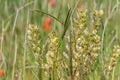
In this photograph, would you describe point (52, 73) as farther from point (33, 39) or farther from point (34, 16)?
point (34, 16)

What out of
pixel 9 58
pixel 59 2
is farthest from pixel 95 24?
pixel 59 2

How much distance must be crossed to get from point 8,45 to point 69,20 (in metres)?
1.46

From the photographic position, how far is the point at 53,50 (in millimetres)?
1615

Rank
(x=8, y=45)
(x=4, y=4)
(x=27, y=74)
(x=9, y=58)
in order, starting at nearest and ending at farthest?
(x=27, y=74), (x=9, y=58), (x=8, y=45), (x=4, y=4)

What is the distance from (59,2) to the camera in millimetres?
3664

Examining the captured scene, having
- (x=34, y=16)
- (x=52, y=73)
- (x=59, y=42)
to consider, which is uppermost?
(x=34, y=16)

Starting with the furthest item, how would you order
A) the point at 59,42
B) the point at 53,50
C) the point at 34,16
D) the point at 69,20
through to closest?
the point at 34,16, the point at 69,20, the point at 59,42, the point at 53,50

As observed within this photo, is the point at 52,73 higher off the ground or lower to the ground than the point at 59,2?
lower

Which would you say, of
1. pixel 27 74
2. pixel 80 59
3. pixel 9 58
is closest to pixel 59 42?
pixel 80 59

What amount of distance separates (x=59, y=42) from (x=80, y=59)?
4.3 inches

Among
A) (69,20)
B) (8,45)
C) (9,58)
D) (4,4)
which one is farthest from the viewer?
(4,4)

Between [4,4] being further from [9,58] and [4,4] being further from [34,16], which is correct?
[9,58]

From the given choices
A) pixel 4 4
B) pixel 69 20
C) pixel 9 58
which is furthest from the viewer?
pixel 4 4

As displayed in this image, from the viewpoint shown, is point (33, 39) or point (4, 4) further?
point (4, 4)
